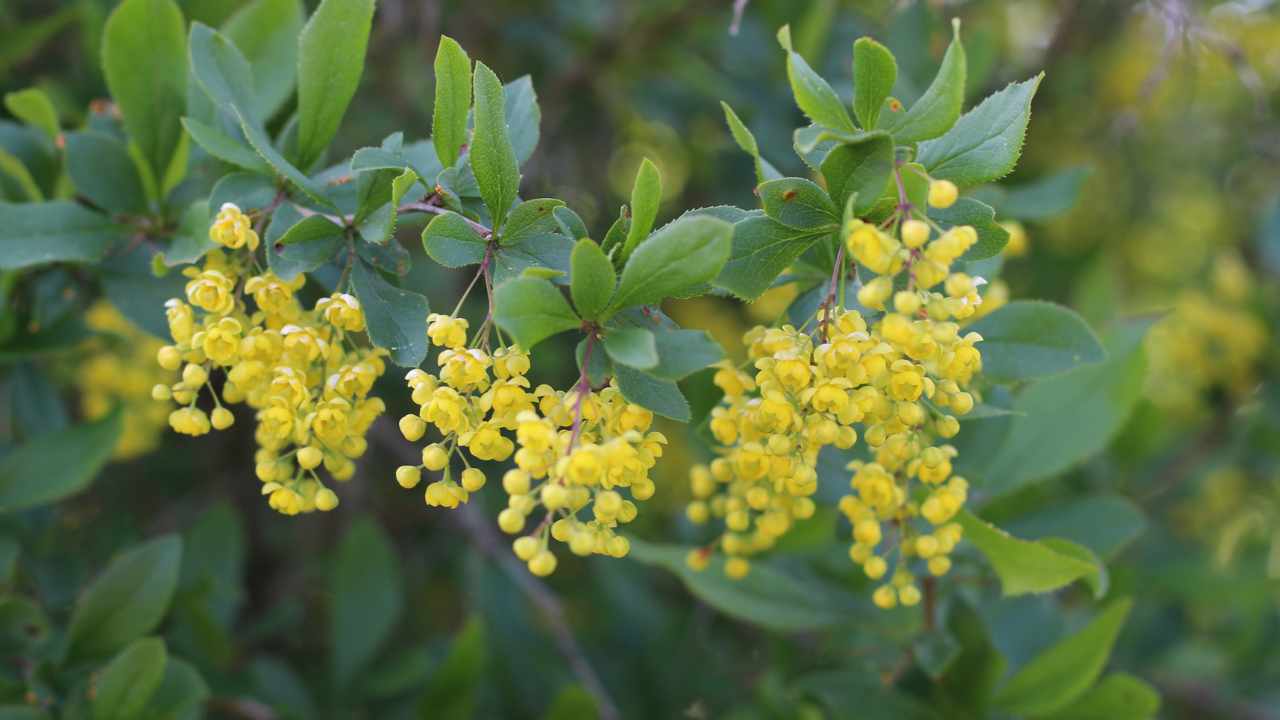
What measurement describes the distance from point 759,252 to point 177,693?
4.43 feet

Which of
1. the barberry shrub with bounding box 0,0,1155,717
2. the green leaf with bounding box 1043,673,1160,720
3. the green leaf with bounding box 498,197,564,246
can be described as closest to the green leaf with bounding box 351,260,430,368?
the barberry shrub with bounding box 0,0,1155,717

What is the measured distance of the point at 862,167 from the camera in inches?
50.3

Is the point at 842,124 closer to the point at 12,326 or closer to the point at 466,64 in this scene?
the point at 466,64

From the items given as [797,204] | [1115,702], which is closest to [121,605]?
[797,204]

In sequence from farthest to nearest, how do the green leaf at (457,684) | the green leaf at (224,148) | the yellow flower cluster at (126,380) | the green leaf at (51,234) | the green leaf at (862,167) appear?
the yellow flower cluster at (126,380)
the green leaf at (457,684)
the green leaf at (51,234)
the green leaf at (224,148)
the green leaf at (862,167)

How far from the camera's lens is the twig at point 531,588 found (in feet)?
8.23

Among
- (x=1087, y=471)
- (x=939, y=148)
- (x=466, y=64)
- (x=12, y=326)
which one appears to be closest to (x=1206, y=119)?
(x=1087, y=471)

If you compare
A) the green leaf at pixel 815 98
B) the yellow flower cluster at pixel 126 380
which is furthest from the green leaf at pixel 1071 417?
the yellow flower cluster at pixel 126 380

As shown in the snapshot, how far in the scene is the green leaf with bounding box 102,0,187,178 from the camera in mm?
1698

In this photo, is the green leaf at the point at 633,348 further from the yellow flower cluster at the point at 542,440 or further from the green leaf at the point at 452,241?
the green leaf at the point at 452,241

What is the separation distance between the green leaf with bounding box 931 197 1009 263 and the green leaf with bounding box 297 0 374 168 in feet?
2.77

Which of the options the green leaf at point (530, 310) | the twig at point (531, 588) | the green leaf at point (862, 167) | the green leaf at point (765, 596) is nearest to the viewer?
the green leaf at point (530, 310)

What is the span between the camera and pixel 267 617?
2.84 m

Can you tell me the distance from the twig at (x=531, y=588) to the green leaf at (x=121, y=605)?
701mm
